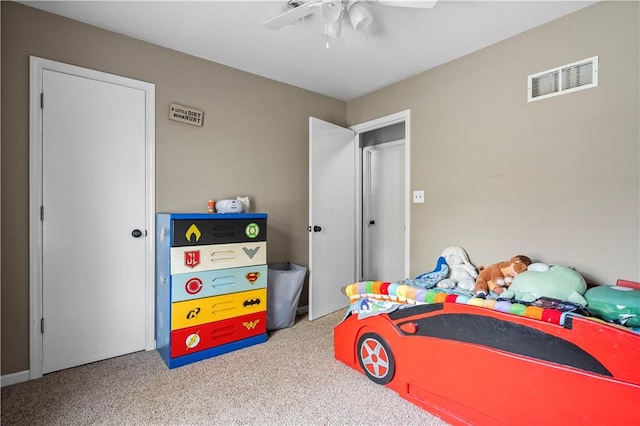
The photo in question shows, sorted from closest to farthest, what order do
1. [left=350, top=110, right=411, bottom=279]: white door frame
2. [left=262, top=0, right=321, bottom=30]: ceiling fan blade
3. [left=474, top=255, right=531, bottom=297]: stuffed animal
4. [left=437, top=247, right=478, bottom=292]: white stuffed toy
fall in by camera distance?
1. [left=262, top=0, right=321, bottom=30]: ceiling fan blade
2. [left=474, top=255, right=531, bottom=297]: stuffed animal
3. [left=437, top=247, right=478, bottom=292]: white stuffed toy
4. [left=350, top=110, right=411, bottom=279]: white door frame

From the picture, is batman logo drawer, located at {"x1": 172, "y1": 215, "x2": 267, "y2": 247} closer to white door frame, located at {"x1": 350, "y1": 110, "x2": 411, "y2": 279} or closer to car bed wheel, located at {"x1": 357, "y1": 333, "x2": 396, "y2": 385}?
car bed wheel, located at {"x1": 357, "y1": 333, "x2": 396, "y2": 385}

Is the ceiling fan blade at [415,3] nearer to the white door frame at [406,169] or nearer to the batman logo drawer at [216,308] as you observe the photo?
the white door frame at [406,169]

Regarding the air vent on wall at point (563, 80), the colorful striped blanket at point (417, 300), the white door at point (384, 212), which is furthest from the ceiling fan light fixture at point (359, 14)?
the white door at point (384, 212)

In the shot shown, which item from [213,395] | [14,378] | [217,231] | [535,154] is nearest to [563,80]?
[535,154]

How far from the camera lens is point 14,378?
5.94 ft

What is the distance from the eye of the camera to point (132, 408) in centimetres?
158

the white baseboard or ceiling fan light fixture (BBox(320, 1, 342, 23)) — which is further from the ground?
ceiling fan light fixture (BBox(320, 1, 342, 23))

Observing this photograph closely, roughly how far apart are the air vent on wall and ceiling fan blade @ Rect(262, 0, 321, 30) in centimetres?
158

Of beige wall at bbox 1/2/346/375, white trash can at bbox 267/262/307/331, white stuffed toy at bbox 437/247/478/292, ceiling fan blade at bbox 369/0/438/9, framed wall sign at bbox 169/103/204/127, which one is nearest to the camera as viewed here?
ceiling fan blade at bbox 369/0/438/9

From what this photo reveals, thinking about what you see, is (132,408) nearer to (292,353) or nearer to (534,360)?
(292,353)

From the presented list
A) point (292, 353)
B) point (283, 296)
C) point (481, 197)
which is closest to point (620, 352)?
point (481, 197)

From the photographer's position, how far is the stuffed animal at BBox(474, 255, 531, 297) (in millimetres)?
1921

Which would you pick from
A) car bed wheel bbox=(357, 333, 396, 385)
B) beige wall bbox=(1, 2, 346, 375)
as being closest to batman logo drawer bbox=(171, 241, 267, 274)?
beige wall bbox=(1, 2, 346, 375)

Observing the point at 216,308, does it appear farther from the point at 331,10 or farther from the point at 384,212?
the point at 384,212
